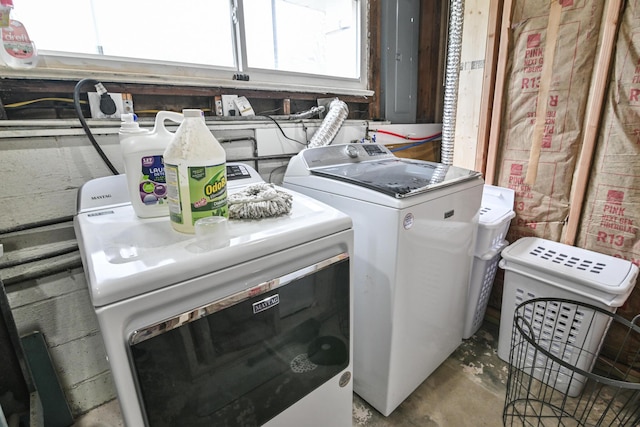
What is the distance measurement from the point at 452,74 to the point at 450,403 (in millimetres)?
1788

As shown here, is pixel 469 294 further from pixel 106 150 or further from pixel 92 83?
pixel 92 83

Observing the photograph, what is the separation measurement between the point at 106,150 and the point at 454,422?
178cm

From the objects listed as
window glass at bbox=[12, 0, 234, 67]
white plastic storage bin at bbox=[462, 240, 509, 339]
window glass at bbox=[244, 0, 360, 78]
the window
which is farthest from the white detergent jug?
white plastic storage bin at bbox=[462, 240, 509, 339]

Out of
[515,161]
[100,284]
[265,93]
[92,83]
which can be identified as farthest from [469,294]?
[92,83]

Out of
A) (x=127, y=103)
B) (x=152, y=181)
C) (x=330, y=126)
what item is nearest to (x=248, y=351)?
(x=152, y=181)

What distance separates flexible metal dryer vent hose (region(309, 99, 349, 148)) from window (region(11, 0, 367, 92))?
29cm

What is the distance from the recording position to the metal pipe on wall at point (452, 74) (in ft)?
6.15

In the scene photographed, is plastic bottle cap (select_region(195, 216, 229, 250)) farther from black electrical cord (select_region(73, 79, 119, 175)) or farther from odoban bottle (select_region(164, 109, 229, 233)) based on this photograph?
black electrical cord (select_region(73, 79, 119, 175))

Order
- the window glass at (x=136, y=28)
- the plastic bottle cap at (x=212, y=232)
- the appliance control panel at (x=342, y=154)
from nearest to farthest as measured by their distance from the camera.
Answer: the plastic bottle cap at (x=212, y=232)
the window glass at (x=136, y=28)
the appliance control panel at (x=342, y=154)

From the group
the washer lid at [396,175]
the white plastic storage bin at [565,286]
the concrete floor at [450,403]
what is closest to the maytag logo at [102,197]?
the washer lid at [396,175]

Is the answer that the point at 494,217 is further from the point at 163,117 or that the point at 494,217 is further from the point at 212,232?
the point at 163,117

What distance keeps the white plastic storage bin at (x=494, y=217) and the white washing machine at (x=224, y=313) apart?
3.12ft

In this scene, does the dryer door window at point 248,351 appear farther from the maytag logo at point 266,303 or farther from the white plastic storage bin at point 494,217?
the white plastic storage bin at point 494,217

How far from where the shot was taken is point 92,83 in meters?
A: 1.24
